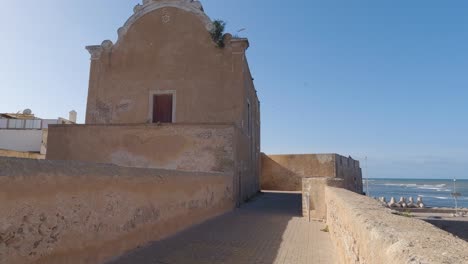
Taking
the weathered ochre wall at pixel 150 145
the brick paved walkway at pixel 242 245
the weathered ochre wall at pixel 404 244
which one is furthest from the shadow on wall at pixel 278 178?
the weathered ochre wall at pixel 404 244

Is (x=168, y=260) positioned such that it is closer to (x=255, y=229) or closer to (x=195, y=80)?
(x=255, y=229)

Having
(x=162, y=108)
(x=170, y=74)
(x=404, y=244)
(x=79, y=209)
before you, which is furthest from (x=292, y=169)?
(x=404, y=244)

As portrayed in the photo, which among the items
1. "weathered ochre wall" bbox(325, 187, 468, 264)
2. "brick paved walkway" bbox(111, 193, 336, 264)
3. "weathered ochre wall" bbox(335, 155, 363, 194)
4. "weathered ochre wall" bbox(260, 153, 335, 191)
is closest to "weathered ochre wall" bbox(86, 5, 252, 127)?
"brick paved walkway" bbox(111, 193, 336, 264)

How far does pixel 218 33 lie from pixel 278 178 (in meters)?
14.1

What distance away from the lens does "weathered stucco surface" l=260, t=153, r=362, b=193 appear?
84.0 ft

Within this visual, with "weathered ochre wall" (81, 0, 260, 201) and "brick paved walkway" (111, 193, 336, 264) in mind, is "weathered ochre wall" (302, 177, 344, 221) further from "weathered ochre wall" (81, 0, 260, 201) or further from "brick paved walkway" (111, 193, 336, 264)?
"weathered ochre wall" (81, 0, 260, 201)

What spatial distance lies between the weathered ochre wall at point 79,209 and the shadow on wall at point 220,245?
35 centimetres

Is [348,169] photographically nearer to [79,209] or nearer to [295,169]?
[295,169]

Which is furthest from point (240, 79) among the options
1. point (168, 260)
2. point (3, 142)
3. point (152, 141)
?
point (3, 142)

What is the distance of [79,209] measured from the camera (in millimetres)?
4375

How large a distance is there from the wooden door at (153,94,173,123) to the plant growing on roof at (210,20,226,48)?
11.4ft

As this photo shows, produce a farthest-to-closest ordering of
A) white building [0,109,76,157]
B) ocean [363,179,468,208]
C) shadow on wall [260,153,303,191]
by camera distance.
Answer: ocean [363,179,468,208] < shadow on wall [260,153,303,191] < white building [0,109,76,157]

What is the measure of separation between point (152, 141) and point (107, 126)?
198 centimetres

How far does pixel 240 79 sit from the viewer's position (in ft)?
51.9
